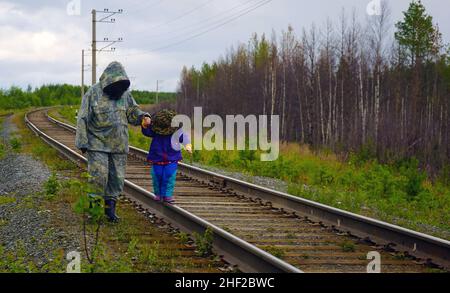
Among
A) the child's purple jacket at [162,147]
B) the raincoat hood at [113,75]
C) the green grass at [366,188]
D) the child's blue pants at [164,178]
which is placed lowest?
the green grass at [366,188]

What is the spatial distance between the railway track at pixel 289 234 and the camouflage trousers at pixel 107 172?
742 mm

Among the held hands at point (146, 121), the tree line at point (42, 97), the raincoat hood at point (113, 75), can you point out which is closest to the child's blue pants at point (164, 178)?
the held hands at point (146, 121)

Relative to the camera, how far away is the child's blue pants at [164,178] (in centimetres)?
933

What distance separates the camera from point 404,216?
10.9 meters

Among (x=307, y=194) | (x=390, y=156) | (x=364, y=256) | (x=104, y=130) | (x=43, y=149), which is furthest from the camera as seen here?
(x=390, y=156)

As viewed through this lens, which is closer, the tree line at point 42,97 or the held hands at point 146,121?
the held hands at point 146,121

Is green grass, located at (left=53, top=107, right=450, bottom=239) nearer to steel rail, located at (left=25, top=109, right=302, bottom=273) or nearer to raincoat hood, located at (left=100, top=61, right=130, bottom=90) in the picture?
steel rail, located at (left=25, top=109, right=302, bottom=273)

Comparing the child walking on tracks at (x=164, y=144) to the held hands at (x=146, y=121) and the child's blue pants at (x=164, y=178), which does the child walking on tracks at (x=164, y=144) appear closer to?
the child's blue pants at (x=164, y=178)

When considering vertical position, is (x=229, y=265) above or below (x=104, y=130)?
below

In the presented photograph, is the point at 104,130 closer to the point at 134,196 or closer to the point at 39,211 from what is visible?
the point at 39,211

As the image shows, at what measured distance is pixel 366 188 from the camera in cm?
1444

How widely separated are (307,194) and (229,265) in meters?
5.51
